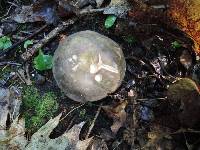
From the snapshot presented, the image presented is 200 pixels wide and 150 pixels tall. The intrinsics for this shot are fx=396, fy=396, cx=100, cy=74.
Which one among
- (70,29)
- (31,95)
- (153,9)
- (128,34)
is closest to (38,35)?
(70,29)

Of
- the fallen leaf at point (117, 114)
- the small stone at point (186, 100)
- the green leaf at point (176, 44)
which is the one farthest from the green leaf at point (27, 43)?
the small stone at point (186, 100)

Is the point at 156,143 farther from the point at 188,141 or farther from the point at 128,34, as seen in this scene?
the point at 128,34

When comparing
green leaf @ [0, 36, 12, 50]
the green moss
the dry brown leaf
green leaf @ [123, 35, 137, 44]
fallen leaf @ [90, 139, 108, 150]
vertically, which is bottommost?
fallen leaf @ [90, 139, 108, 150]

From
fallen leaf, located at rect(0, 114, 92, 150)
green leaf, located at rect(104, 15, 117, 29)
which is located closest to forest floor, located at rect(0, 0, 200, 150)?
green leaf, located at rect(104, 15, 117, 29)

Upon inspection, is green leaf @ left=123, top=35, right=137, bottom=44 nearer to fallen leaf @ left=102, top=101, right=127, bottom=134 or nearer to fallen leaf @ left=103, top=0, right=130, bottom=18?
fallen leaf @ left=103, top=0, right=130, bottom=18

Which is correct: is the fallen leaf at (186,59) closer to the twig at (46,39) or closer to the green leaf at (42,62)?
the twig at (46,39)
